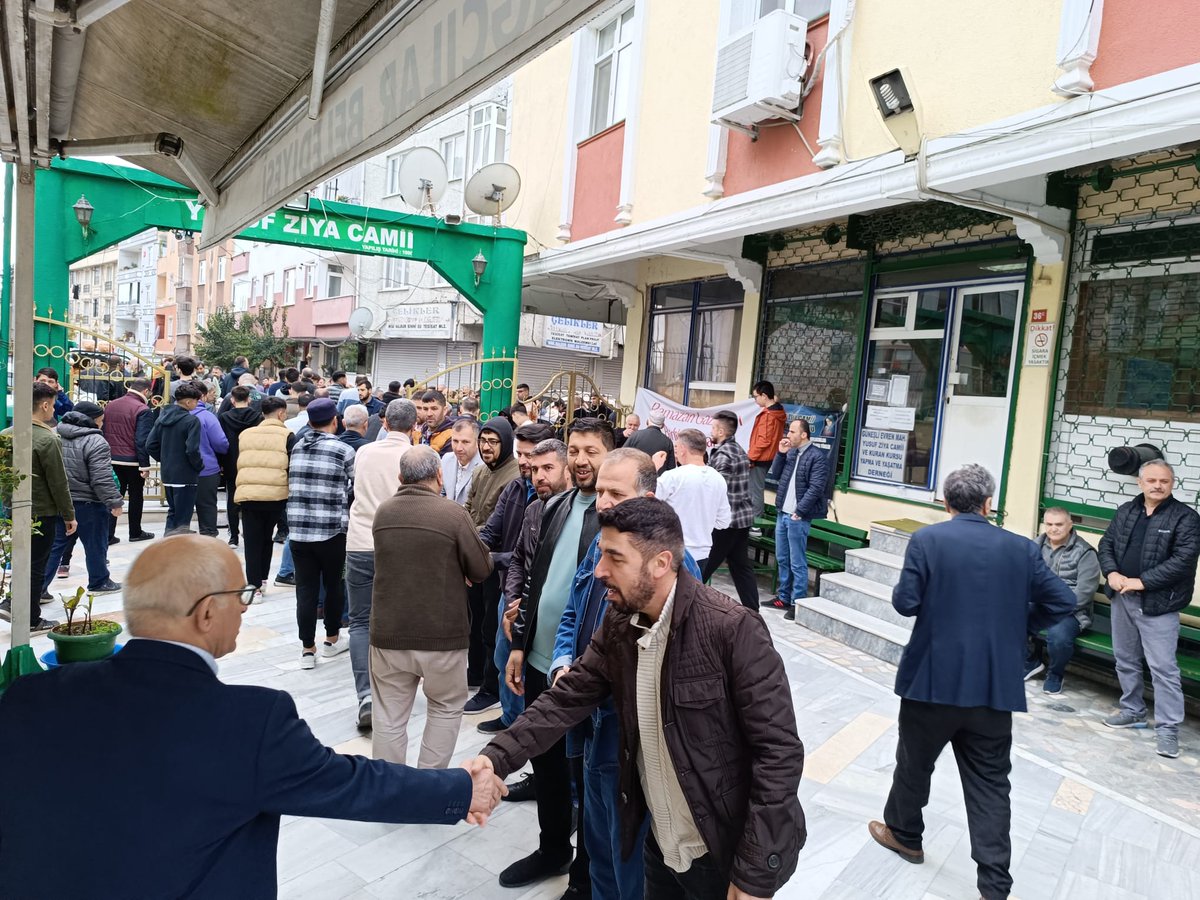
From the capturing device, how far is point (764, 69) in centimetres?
765

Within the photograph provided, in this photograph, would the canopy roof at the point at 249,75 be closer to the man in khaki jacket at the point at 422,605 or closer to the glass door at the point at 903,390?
the man in khaki jacket at the point at 422,605

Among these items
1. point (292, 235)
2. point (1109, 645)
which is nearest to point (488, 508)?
point (1109, 645)

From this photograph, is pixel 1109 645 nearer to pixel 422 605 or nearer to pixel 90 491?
pixel 422 605

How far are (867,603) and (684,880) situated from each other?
5.35 meters

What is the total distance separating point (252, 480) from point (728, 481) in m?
4.29

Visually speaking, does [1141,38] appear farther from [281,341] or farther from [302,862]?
[281,341]

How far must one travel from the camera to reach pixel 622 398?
12539mm

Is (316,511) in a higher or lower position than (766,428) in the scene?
lower

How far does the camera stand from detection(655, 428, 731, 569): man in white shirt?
5902 mm

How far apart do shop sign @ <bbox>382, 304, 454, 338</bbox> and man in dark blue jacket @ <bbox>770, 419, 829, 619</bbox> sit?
54.5ft

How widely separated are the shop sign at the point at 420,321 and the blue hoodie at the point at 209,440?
14513 mm

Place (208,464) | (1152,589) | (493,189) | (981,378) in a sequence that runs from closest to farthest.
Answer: (1152,589) < (981,378) < (208,464) < (493,189)

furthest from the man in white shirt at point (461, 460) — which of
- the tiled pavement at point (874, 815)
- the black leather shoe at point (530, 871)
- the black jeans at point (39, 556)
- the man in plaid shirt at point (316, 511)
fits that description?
the black jeans at point (39, 556)

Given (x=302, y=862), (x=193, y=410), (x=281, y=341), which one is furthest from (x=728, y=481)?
(x=281, y=341)
